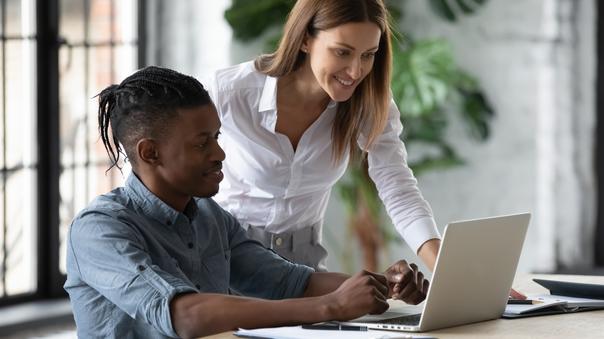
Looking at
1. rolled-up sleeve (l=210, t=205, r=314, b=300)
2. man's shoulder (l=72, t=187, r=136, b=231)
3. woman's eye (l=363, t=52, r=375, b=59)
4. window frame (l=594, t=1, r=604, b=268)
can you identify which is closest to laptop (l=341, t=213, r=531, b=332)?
rolled-up sleeve (l=210, t=205, r=314, b=300)

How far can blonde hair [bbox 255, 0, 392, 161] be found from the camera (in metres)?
2.76

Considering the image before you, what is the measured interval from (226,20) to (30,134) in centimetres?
88

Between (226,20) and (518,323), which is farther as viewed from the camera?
(226,20)

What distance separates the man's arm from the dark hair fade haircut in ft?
1.19

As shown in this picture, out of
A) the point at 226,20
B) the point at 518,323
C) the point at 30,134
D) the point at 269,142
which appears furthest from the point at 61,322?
the point at 518,323

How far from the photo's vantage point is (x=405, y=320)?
2312 mm

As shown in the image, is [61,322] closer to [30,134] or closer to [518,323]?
[30,134]

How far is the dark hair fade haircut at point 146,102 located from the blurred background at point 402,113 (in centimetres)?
207

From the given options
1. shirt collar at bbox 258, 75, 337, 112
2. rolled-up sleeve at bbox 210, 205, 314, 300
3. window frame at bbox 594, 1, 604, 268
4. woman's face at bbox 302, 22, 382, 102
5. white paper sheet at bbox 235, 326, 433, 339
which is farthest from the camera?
window frame at bbox 594, 1, 604, 268

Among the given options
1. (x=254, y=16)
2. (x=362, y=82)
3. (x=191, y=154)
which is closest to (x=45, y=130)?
(x=254, y=16)

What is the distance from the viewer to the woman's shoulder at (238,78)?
2.82m

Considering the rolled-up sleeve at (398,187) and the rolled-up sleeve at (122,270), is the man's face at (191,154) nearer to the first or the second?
the rolled-up sleeve at (122,270)

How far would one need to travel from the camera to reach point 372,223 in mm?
5152

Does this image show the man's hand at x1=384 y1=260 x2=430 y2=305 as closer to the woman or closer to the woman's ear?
the woman
